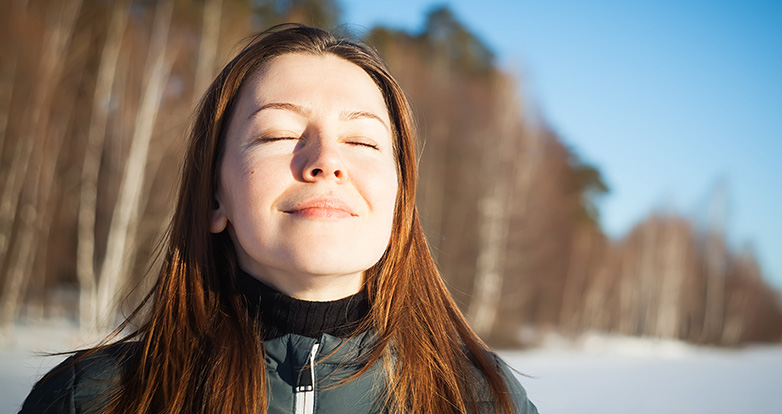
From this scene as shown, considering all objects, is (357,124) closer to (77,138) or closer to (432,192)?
(77,138)

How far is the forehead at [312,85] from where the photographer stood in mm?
1434

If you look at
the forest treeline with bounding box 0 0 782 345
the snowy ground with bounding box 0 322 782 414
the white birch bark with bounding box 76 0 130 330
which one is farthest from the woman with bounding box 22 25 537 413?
the white birch bark with bounding box 76 0 130 330

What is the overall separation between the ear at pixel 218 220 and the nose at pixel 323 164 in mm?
335

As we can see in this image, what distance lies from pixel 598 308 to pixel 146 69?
26.9 metres

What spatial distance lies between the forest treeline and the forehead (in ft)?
1.52

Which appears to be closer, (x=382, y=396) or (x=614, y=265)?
(x=382, y=396)

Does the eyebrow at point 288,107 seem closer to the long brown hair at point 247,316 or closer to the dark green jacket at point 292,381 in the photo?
the long brown hair at point 247,316

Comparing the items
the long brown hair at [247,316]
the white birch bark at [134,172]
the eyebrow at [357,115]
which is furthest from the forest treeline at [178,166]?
the eyebrow at [357,115]

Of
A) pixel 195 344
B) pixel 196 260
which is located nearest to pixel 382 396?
pixel 195 344

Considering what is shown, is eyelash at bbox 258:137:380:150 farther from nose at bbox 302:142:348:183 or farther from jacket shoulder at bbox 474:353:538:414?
jacket shoulder at bbox 474:353:538:414

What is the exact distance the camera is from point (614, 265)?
1242 inches

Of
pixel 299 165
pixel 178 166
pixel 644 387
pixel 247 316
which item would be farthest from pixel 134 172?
pixel 644 387

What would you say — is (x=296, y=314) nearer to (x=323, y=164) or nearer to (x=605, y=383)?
(x=323, y=164)

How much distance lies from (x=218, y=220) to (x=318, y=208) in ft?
1.24
